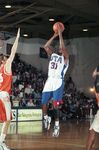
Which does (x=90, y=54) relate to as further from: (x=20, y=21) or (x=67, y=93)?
(x=20, y=21)

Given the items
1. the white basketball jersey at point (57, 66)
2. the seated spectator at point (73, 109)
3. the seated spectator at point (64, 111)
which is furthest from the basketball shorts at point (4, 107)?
the seated spectator at point (73, 109)

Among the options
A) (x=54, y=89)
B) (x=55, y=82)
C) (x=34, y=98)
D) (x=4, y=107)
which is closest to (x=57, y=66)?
(x=55, y=82)

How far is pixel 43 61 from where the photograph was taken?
22828 millimetres

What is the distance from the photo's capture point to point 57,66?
610 centimetres

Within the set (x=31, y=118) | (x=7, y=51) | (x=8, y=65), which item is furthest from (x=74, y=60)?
(x=8, y=65)

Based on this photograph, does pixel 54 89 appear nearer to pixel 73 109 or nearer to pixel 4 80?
pixel 4 80

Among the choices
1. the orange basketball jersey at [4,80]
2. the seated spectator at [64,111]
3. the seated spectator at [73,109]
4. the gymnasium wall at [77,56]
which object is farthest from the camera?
the gymnasium wall at [77,56]

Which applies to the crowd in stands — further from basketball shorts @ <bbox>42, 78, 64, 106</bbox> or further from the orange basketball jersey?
the orange basketball jersey

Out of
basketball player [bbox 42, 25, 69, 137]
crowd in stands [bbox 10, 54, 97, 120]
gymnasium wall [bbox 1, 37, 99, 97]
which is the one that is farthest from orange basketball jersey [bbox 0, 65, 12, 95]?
gymnasium wall [bbox 1, 37, 99, 97]

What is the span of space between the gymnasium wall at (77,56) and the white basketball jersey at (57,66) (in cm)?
1595

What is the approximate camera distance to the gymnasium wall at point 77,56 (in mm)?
22141

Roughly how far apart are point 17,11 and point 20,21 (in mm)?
2100

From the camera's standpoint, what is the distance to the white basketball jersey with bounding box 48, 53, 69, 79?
20.0ft

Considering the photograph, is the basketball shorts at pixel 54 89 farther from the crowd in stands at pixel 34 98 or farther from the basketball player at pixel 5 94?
the crowd in stands at pixel 34 98
